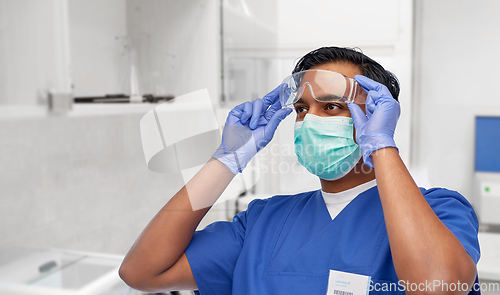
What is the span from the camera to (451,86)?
6.16 feet

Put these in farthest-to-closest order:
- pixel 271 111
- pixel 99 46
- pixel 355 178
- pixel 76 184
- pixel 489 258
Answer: pixel 489 258 < pixel 76 184 < pixel 99 46 < pixel 271 111 < pixel 355 178

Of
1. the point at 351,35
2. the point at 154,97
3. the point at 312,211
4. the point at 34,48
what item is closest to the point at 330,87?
the point at 312,211

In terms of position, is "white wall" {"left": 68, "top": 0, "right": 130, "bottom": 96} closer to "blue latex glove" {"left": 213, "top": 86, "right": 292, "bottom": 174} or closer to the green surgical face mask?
"blue latex glove" {"left": 213, "top": 86, "right": 292, "bottom": 174}

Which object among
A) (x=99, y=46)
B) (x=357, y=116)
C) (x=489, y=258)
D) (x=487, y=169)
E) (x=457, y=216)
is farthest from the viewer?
(x=487, y=169)

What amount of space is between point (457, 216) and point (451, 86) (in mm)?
1304

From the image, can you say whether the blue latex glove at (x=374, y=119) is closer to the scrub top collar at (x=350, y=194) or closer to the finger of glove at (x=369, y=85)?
the finger of glove at (x=369, y=85)

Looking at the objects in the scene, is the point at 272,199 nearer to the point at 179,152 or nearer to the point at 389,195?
the point at 179,152

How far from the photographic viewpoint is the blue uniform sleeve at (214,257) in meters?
0.94

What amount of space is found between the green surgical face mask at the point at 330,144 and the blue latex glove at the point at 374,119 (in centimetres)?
5

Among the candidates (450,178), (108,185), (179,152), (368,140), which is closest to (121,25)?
(179,152)

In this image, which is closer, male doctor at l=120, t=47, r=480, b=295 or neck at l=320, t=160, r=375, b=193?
male doctor at l=120, t=47, r=480, b=295

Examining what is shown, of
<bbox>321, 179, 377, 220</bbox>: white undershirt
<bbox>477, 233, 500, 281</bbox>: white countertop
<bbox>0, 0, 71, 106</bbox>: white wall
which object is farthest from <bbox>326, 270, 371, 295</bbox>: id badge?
<bbox>477, 233, 500, 281</bbox>: white countertop

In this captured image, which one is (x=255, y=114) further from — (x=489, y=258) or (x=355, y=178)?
(x=489, y=258)

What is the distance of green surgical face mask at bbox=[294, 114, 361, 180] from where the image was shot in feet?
2.99
